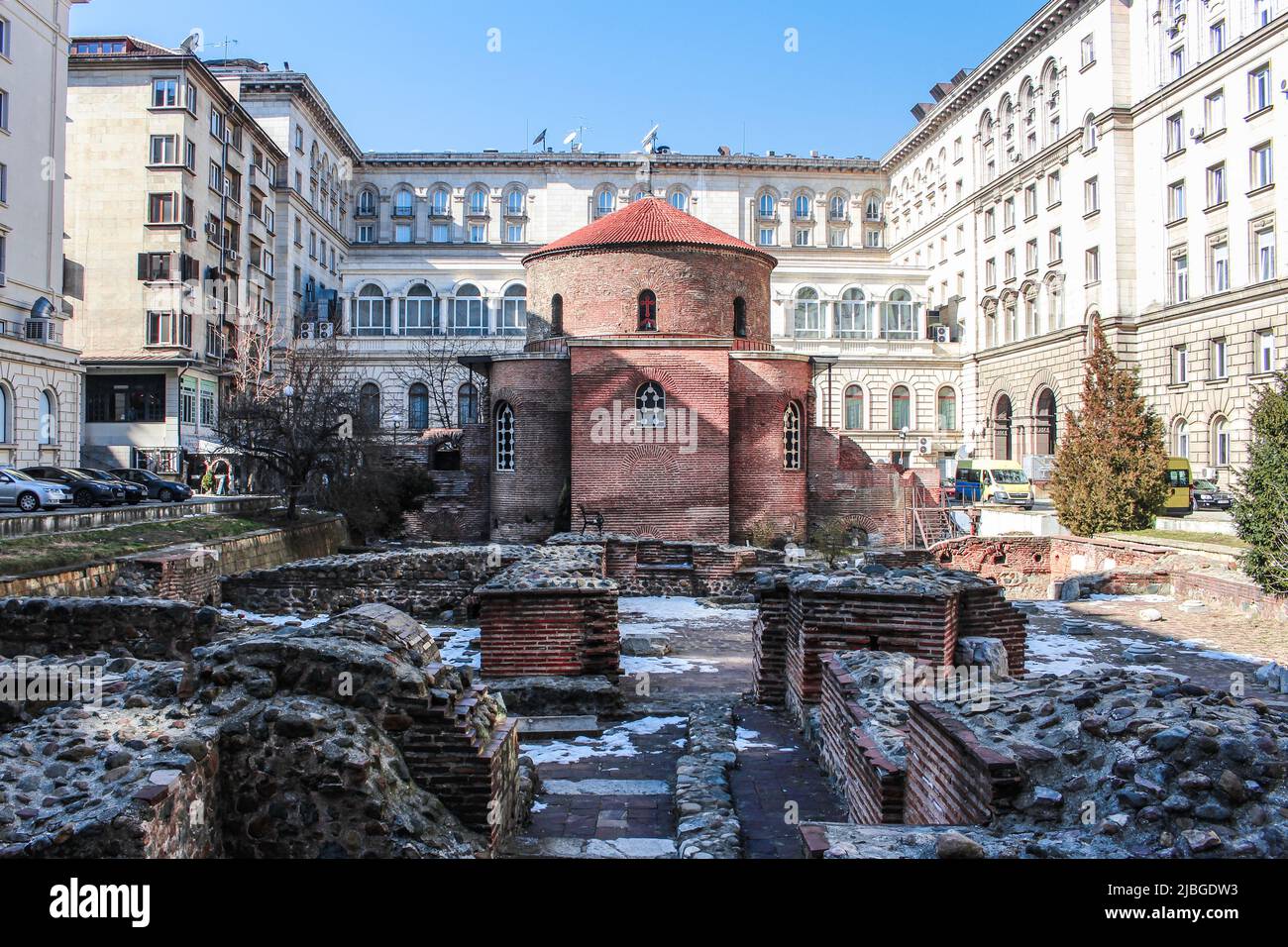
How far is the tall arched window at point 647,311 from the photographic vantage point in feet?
91.7

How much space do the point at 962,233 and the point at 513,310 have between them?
24.5 m

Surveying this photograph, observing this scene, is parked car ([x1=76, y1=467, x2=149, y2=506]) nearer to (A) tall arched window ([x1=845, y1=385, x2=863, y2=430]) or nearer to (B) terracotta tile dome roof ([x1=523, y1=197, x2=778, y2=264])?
(B) terracotta tile dome roof ([x1=523, y1=197, x2=778, y2=264])

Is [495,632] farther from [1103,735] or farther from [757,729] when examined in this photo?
[1103,735]

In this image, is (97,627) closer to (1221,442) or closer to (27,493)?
(27,493)

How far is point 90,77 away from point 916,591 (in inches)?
1651

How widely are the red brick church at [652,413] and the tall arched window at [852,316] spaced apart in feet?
77.1

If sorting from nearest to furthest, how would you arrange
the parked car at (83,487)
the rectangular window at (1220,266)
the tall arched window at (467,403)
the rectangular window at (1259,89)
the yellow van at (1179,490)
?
1. the parked car at (83,487)
2. the yellow van at (1179,490)
3. the rectangular window at (1259,89)
4. the rectangular window at (1220,266)
5. the tall arched window at (467,403)

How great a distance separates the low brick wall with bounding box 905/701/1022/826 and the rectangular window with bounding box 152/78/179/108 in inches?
1626

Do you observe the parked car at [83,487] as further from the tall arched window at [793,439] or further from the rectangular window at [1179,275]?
the rectangular window at [1179,275]

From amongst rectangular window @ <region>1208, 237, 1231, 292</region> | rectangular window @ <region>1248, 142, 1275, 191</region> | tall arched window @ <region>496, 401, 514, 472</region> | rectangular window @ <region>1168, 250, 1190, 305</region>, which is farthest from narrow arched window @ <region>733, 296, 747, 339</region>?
rectangular window @ <region>1168, 250, 1190, 305</region>

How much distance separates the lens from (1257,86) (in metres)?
32.1

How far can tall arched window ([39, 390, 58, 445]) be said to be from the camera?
96.7ft

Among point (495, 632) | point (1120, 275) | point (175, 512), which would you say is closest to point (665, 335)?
point (175, 512)

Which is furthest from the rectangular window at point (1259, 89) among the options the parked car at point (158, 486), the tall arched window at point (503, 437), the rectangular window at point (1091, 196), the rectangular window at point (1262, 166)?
the parked car at point (158, 486)
